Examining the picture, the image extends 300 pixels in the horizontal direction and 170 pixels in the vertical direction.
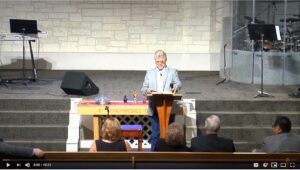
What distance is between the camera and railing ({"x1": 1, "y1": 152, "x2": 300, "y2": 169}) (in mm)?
4234

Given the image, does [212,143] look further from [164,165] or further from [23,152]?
[23,152]

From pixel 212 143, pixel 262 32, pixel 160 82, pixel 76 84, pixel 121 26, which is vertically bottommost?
pixel 212 143

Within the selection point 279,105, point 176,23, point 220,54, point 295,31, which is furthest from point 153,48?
point 279,105

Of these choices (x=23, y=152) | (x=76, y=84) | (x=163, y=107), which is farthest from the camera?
(x=76, y=84)

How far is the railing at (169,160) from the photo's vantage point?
13.9 feet

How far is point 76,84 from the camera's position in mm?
9195

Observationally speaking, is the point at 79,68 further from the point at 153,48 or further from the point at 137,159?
the point at 137,159

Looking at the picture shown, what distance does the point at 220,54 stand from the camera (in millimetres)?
12211

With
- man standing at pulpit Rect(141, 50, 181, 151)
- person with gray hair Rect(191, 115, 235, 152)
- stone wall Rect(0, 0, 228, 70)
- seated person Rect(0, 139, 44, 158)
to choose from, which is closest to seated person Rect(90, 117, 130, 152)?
person with gray hair Rect(191, 115, 235, 152)

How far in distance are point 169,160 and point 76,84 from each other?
513 cm

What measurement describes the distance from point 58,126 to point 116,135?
320 cm

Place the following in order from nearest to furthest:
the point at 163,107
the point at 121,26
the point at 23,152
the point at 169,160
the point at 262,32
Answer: the point at 169,160 → the point at 23,152 → the point at 163,107 → the point at 262,32 → the point at 121,26

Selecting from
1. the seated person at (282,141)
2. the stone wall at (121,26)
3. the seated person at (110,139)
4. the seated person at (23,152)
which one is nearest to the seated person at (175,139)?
the seated person at (110,139)

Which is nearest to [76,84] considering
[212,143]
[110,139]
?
[110,139]
